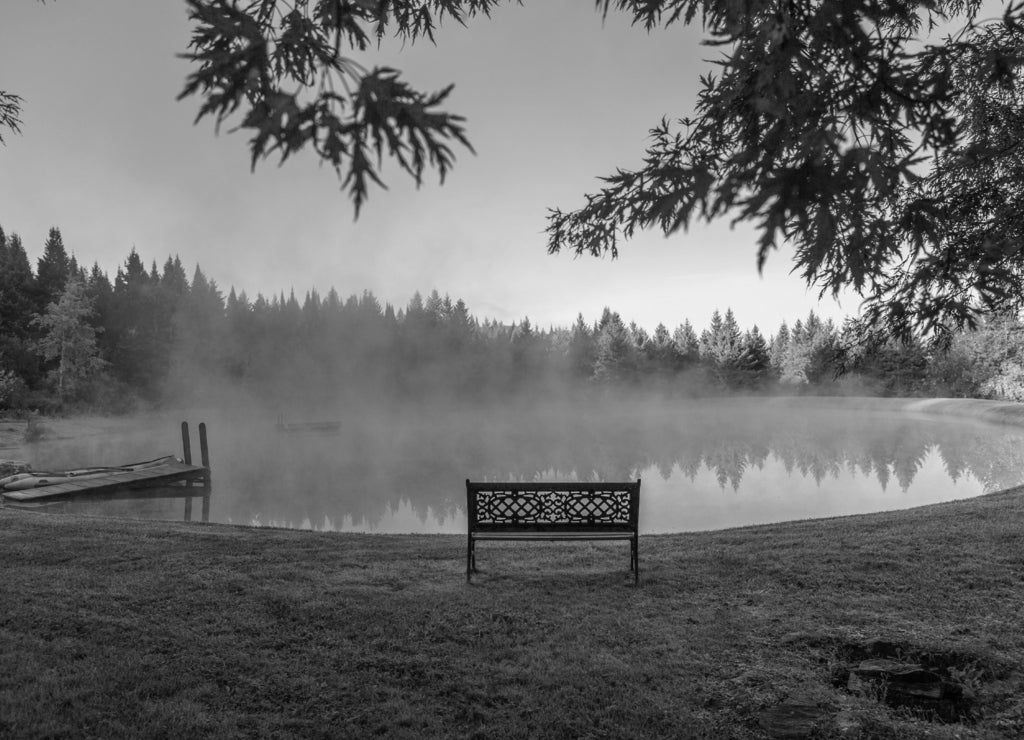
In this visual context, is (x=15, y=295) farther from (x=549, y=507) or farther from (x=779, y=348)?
(x=779, y=348)

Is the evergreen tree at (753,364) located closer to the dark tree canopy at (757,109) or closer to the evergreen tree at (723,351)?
the evergreen tree at (723,351)

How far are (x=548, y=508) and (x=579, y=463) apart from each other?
13240 mm

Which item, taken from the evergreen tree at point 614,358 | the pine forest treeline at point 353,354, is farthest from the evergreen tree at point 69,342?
the evergreen tree at point 614,358

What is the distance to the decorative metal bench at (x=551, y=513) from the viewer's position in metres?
6.10

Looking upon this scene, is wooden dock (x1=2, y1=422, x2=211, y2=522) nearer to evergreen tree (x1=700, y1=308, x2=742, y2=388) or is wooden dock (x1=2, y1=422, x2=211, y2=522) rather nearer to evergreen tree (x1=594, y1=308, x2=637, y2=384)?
evergreen tree (x1=594, y1=308, x2=637, y2=384)

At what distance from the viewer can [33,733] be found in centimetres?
291

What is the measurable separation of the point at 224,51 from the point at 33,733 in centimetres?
350

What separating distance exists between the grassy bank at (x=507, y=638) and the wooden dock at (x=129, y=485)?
8.69 m

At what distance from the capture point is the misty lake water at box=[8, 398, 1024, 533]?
12.8m

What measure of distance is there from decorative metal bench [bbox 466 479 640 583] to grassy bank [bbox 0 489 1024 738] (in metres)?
0.48

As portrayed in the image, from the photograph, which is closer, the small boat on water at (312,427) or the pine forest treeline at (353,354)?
the small boat on water at (312,427)

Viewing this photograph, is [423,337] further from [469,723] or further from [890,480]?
[469,723]

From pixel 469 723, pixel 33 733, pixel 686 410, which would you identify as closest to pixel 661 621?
pixel 469 723

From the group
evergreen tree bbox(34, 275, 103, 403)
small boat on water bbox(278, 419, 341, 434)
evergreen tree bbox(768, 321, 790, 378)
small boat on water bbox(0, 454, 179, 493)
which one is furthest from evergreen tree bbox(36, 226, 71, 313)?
evergreen tree bbox(768, 321, 790, 378)
